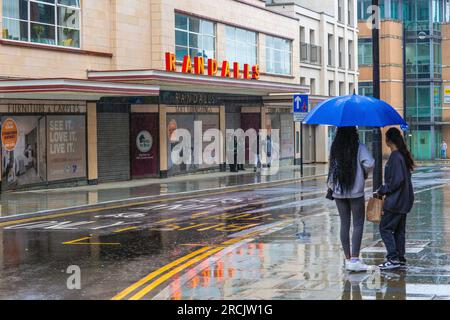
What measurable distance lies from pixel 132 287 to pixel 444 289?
12.1 ft

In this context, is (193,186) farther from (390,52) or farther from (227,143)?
(390,52)

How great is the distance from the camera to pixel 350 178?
1134 cm

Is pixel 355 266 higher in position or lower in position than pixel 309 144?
lower

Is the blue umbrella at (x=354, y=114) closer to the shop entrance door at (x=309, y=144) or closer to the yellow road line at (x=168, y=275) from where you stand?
the yellow road line at (x=168, y=275)

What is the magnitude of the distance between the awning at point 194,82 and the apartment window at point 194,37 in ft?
5.70

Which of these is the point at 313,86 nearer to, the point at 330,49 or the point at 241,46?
the point at 330,49

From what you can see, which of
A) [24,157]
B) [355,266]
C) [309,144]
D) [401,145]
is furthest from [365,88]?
[355,266]

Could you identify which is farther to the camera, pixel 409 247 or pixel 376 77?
pixel 376 77

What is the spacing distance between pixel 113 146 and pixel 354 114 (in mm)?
22386

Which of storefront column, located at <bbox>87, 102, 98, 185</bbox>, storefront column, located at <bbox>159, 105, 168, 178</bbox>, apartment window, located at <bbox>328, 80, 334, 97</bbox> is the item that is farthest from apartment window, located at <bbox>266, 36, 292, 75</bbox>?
storefront column, located at <bbox>87, 102, 98, 185</bbox>

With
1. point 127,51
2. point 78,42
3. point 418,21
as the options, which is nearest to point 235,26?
point 127,51

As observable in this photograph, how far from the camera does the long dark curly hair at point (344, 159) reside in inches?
447
